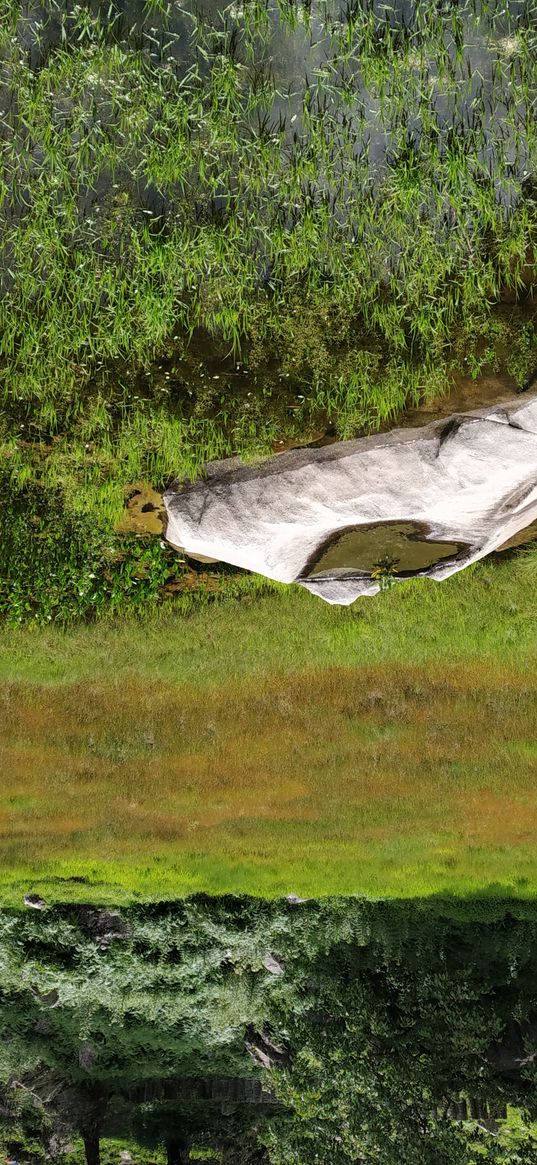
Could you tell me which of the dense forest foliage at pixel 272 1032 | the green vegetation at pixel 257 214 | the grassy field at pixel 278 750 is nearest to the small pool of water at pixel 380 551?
the grassy field at pixel 278 750

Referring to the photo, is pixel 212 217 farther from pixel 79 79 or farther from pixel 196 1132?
pixel 196 1132

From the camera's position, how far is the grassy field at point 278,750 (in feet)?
23.5

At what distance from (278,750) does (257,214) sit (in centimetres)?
520

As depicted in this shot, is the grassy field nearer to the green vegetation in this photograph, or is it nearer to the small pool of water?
the small pool of water

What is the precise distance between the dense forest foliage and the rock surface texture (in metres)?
4.09

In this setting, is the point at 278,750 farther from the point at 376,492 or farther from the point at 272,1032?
the point at 272,1032

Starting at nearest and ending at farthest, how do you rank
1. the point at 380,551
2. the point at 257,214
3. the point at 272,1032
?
the point at 257,214 < the point at 380,551 < the point at 272,1032

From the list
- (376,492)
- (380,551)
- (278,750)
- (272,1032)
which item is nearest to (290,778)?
(278,750)

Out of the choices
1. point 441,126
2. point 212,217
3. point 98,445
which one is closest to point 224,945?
point 98,445

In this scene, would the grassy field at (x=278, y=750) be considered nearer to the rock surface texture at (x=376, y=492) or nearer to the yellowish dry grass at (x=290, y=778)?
the yellowish dry grass at (x=290, y=778)

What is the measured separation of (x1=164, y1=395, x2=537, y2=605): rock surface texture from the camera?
5984 millimetres

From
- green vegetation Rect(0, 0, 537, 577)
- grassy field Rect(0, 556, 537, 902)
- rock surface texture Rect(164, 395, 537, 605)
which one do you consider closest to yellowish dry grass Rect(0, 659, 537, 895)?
grassy field Rect(0, 556, 537, 902)

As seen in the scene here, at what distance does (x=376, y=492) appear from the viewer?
6152 millimetres

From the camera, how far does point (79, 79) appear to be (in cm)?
602
